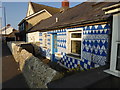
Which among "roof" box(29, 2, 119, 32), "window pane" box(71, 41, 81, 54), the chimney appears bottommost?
"window pane" box(71, 41, 81, 54)

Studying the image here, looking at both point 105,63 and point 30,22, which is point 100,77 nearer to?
point 105,63

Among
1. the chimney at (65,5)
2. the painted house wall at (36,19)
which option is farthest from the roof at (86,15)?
the painted house wall at (36,19)

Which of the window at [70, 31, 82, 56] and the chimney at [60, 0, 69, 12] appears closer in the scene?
the window at [70, 31, 82, 56]

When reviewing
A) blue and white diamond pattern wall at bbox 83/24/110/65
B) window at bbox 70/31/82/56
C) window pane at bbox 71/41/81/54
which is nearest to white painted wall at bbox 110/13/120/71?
blue and white diamond pattern wall at bbox 83/24/110/65

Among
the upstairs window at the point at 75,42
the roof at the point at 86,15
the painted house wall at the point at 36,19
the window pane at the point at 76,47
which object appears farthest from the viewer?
the painted house wall at the point at 36,19

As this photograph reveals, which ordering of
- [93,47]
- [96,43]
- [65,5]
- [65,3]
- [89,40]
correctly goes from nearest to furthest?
1. [96,43]
2. [93,47]
3. [89,40]
4. [65,5]
5. [65,3]

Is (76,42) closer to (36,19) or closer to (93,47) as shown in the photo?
(93,47)

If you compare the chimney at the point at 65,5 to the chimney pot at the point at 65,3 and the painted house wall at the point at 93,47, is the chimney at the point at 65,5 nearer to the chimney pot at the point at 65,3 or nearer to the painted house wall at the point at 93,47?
the chimney pot at the point at 65,3

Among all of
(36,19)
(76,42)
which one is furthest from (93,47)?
(36,19)

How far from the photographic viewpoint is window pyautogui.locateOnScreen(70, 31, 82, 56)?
17.3 feet

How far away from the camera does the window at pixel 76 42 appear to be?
5.26 m

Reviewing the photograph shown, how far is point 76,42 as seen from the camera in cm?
561

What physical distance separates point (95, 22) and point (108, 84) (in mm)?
2619

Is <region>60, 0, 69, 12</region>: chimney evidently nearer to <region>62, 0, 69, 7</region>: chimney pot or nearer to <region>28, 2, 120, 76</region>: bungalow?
<region>62, 0, 69, 7</region>: chimney pot
